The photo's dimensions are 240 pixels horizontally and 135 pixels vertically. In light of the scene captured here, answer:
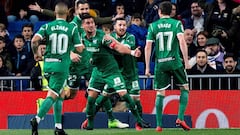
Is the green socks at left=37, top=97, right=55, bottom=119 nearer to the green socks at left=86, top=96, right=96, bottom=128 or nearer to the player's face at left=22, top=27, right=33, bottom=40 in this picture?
the green socks at left=86, top=96, right=96, bottom=128

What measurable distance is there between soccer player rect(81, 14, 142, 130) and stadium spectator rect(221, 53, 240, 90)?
123 inches

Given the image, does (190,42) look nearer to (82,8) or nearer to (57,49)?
(82,8)

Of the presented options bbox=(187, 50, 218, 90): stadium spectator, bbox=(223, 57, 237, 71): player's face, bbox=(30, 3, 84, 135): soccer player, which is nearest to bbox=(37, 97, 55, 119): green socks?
bbox=(30, 3, 84, 135): soccer player

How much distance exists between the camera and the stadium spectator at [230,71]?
2244 centimetres

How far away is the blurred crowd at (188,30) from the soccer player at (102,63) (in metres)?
3.29

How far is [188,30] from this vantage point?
79.6 ft

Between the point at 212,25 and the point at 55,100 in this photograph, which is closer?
the point at 55,100

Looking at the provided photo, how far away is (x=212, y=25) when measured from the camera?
24.9m

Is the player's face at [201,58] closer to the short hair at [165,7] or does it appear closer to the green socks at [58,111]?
the short hair at [165,7]

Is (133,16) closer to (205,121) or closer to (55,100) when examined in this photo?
(205,121)

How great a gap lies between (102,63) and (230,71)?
13.9 ft

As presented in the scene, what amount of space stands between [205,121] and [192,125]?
1.43 feet

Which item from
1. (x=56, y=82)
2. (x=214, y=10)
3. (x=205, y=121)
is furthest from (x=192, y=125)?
(x=56, y=82)

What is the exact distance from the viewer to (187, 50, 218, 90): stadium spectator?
74.0ft
